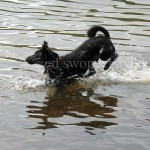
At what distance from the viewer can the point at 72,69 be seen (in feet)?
30.5

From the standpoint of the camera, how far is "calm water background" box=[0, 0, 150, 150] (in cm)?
644

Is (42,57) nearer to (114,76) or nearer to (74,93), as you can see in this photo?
(74,93)

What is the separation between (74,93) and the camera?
8812 mm

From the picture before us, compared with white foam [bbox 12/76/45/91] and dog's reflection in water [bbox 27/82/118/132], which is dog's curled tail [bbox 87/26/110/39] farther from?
white foam [bbox 12/76/45/91]

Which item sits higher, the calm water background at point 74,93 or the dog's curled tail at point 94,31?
the dog's curled tail at point 94,31

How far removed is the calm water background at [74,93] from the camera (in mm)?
6441

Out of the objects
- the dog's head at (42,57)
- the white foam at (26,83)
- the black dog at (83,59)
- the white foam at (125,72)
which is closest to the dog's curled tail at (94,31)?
the black dog at (83,59)

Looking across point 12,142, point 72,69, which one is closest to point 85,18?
point 72,69

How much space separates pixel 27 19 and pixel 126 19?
3.30 m

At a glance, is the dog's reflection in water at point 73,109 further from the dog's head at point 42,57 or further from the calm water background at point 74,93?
the dog's head at point 42,57

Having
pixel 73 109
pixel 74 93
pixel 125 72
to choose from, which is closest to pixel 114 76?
pixel 125 72

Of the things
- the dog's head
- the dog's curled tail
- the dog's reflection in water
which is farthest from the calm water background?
the dog's curled tail

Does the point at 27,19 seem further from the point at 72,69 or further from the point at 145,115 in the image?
the point at 145,115

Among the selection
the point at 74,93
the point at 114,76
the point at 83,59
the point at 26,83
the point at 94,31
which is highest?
the point at 94,31
